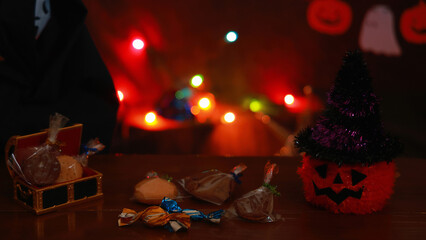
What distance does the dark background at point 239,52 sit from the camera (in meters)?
1.96

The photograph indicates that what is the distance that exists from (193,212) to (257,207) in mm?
121

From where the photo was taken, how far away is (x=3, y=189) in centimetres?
107

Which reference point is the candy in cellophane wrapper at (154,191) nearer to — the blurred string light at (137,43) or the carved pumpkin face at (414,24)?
the blurred string light at (137,43)

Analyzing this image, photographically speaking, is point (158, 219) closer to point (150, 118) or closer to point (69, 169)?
point (69, 169)

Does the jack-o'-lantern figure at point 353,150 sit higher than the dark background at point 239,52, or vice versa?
the dark background at point 239,52

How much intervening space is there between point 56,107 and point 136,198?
53cm

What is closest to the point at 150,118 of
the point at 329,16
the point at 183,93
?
the point at 183,93

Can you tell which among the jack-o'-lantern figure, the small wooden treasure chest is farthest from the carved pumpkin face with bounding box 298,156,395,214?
the small wooden treasure chest

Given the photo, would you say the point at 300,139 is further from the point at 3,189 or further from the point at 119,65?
the point at 119,65

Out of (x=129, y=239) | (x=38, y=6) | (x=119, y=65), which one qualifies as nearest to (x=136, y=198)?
(x=129, y=239)

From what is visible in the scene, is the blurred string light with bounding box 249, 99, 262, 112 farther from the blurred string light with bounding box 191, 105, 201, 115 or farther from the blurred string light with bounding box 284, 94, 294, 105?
the blurred string light with bounding box 191, 105, 201, 115

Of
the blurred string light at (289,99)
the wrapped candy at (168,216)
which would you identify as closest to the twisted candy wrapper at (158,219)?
the wrapped candy at (168,216)

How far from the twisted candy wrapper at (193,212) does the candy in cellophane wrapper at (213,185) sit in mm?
91

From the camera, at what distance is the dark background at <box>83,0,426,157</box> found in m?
1.96
